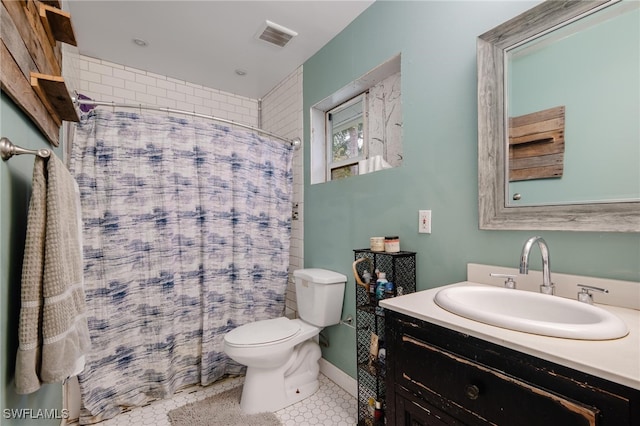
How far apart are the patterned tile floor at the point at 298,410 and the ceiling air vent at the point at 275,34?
244 centimetres

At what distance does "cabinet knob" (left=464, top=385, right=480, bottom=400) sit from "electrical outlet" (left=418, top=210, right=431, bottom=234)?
77 centimetres

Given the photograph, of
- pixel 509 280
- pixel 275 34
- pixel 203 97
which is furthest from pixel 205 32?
pixel 509 280

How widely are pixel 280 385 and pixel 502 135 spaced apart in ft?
5.89

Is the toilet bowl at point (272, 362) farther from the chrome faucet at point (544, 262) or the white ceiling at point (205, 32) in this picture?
the white ceiling at point (205, 32)

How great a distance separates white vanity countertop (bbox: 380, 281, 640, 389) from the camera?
1.82 ft

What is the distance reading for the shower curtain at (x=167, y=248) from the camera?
1.71 meters

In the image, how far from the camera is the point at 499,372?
0.72 meters

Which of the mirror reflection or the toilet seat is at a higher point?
the mirror reflection

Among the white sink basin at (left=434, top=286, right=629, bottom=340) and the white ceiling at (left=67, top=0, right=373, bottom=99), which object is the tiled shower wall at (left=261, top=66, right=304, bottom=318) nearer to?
the white ceiling at (left=67, top=0, right=373, bottom=99)

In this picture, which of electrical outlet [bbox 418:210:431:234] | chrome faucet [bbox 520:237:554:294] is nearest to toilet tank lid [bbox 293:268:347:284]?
electrical outlet [bbox 418:210:431:234]

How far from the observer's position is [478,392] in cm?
75

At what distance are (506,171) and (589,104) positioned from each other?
12.5 inches

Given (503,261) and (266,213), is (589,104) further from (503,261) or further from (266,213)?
(266,213)

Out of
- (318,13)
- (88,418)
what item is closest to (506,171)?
(318,13)
